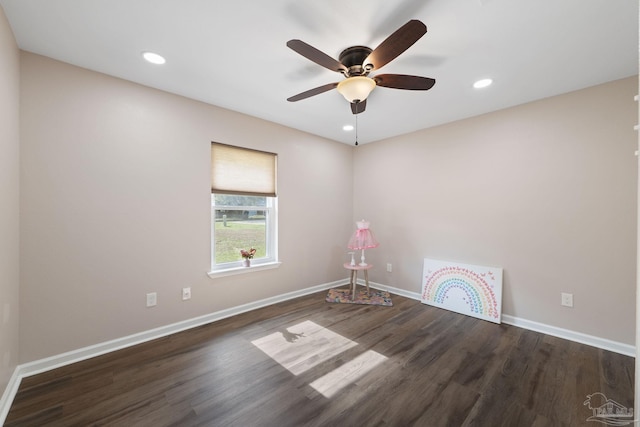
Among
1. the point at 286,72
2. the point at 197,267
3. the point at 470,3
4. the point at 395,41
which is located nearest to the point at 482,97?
the point at 470,3

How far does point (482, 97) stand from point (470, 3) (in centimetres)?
147

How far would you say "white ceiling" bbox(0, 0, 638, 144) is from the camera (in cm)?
158

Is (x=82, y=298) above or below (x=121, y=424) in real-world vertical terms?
above

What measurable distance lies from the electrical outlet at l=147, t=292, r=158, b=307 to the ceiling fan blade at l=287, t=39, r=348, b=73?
2605mm

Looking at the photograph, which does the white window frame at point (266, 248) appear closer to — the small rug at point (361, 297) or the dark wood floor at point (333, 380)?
the dark wood floor at point (333, 380)

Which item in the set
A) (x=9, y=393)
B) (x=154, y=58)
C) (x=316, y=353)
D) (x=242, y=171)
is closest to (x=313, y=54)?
(x=154, y=58)

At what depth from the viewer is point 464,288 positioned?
3.27 metres

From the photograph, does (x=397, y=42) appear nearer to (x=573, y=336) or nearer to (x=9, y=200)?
(x=9, y=200)

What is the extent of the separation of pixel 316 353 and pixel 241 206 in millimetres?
1988

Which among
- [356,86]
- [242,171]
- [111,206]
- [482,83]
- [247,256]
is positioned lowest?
[247,256]

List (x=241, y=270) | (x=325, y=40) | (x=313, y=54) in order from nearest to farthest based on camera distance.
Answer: (x=313, y=54), (x=325, y=40), (x=241, y=270)

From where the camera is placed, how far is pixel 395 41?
1505mm

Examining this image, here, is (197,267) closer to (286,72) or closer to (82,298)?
(82,298)

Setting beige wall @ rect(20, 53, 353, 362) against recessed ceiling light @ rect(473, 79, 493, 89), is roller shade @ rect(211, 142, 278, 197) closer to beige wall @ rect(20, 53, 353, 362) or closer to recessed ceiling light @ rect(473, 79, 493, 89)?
beige wall @ rect(20, 53, 353, 362)
